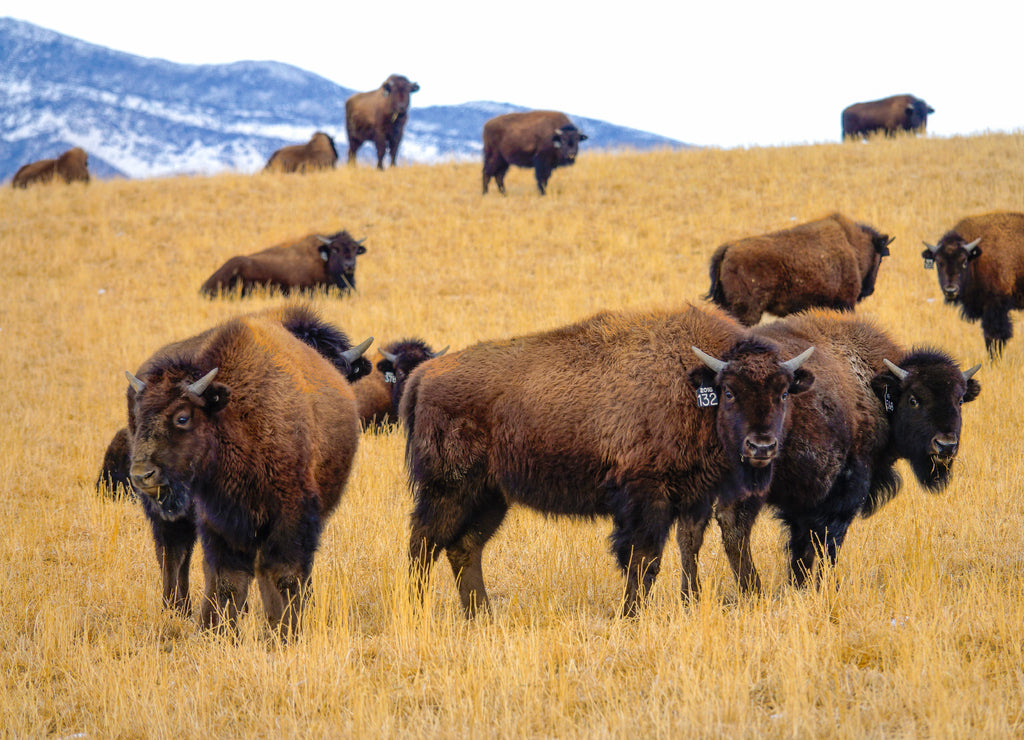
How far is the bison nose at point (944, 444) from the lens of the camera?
6141 millimetres

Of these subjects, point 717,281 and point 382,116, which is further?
point 382,116

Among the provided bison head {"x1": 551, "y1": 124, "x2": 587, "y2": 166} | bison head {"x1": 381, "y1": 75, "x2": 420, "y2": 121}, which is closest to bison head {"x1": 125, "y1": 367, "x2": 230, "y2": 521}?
bison head {"x1": 551, "y1": 124, "x2": 587, "y2": 166}

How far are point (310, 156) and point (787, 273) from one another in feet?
71.6

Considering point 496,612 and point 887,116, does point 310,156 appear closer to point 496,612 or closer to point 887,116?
point 887,116

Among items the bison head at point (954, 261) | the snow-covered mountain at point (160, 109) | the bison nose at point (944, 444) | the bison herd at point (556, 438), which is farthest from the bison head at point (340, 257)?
the snow-covered mountain at point (160, 109)

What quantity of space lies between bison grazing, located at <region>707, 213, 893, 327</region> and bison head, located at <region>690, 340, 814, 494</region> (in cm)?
730

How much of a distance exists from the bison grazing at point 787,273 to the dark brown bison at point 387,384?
436cm

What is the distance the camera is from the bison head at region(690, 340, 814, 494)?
204 inches

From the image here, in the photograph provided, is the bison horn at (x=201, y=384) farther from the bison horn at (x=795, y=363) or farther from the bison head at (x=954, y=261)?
the bison head at (x=954, y=261)

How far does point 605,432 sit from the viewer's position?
18.4 feet

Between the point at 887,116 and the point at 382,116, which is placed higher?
the point at 887,116

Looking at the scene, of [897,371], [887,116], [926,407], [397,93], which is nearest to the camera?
[926,407]

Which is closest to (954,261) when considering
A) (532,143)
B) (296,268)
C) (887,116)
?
(296,268)

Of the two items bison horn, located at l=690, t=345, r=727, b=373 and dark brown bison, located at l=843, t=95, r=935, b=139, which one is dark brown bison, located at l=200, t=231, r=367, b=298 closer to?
bison horn, located at l=690, t=345, r=727, b=373
